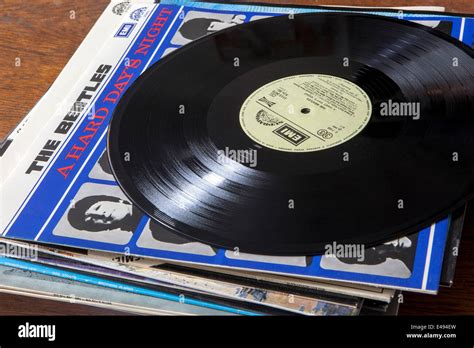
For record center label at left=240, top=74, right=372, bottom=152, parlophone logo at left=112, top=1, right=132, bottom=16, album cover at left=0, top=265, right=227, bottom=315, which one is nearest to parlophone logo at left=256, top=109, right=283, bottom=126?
record center label at left=240, top=74, right=372, bottom=152

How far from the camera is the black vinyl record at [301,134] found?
0.93 metres

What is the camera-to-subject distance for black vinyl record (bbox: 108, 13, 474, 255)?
926mm

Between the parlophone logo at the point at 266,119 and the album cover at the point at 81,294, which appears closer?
the album cover at the point at 81,294

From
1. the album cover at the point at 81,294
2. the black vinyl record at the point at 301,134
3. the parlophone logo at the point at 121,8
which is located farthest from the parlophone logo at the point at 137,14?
the album cover at the point at 81,294

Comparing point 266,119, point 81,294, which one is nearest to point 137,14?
point 266,119

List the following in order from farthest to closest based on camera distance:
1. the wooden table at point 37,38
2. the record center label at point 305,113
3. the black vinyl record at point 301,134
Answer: the wooden table at point 37,38 → the record center label at point 305,113 → the black vinyl record at point 301,134

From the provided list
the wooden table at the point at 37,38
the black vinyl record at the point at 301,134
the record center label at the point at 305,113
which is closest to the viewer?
the black vinyl record at the point at 301,134

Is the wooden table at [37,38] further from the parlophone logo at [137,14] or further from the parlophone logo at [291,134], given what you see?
the parlophone logo at [291,134]

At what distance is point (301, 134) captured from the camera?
3.50 ft

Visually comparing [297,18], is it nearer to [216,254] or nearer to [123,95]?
[123,95]

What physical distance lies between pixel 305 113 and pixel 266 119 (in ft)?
0.17

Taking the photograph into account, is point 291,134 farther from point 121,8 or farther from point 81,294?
point 121,8

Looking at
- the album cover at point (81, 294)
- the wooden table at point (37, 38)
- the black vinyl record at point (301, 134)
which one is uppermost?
the wooden table at point (37, 38)

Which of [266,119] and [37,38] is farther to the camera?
[37,38]
